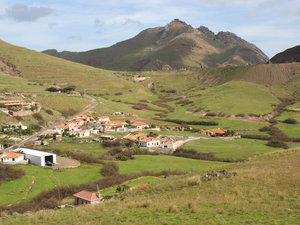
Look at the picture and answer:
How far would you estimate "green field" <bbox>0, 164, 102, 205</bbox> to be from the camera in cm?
3588

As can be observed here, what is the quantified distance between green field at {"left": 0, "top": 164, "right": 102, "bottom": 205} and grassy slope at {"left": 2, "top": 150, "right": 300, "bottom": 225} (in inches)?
690

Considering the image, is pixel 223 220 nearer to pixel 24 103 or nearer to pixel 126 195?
pixel 126 195

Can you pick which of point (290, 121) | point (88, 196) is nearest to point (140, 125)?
point (290, 121)

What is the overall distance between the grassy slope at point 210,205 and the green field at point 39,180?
17538 millimetres

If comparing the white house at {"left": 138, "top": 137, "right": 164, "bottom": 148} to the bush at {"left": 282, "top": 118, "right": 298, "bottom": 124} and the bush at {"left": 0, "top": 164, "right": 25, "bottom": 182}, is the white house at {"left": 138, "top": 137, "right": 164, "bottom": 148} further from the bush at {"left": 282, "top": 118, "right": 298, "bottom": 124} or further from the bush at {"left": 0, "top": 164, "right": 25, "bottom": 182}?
the bush at {"left": 282, "top": 118, "right": 298, "bottom": 124}

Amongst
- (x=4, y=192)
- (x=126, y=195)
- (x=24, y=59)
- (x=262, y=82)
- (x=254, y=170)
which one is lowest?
(x=4, y=192)

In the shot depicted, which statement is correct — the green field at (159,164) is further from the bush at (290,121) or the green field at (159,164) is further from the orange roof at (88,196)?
the bush at (290,121)

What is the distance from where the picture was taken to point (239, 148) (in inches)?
2509

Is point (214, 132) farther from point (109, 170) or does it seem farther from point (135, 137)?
point (109, 170)

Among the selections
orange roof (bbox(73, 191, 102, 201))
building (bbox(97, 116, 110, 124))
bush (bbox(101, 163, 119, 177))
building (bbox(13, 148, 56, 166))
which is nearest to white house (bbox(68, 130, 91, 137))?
building (bbox(97, 116, 110, 124))

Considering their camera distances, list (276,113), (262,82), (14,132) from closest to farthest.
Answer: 1. (14,132)
2. (276,113)
3. (262,82)

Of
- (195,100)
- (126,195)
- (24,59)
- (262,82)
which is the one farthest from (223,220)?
(24,59)

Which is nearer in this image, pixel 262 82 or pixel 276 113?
pixel 276 113

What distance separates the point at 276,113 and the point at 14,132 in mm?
74373
